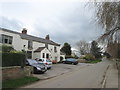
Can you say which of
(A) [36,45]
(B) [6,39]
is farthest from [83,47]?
(B) [6,39]

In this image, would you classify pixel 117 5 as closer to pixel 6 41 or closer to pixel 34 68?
pixel 34 68

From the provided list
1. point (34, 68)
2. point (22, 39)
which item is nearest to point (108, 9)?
point (34, 68)

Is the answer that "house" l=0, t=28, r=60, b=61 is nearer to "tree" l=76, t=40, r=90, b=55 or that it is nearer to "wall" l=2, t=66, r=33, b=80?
"wall" l=2, t=66, r=33, b=80

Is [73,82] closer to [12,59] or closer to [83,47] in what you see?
[12,59]

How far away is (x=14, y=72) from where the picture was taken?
14.2 metres

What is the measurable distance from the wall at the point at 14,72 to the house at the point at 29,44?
55.2 feet

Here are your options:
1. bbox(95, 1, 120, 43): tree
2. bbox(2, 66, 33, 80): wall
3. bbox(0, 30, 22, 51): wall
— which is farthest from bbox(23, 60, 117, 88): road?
bbox(0, 30, 22, 51): wall

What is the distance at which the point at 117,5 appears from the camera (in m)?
9.28

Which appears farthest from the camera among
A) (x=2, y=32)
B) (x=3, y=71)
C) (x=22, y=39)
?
(x=22, y=39)

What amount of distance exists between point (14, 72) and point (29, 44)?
25973 mm

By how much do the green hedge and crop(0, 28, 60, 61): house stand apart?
16.1m

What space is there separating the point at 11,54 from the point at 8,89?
5035 millimetres

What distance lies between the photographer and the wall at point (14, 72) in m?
13.0

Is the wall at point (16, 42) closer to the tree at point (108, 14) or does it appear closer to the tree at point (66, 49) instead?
the tree at point (108, 14)
